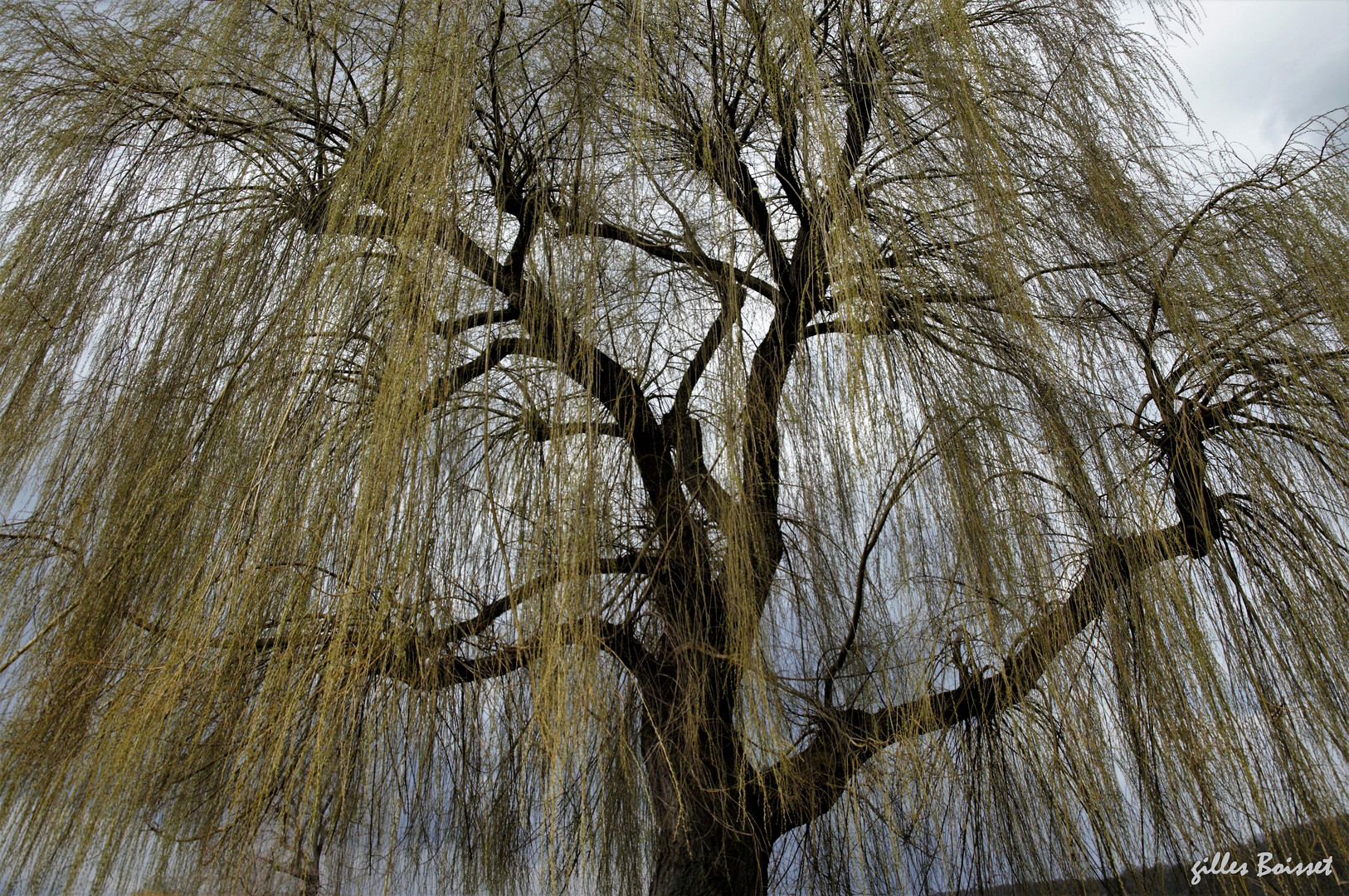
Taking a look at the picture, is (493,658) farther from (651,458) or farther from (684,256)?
(684,256)

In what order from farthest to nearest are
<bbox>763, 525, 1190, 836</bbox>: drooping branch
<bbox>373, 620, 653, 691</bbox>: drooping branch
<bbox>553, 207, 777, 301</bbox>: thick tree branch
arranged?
<bbox>553, 207, 777, 301</bbox>: thick tree branch, <bbox>763, 525, 1190, 836</bbox>: drooping branch, <bbox>373, 620, 653, 691</bbox>: drooping branch

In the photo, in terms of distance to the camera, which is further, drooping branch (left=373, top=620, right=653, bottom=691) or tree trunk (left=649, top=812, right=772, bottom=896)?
tree trunk (left=649, top=812, right=772, bottom=896)

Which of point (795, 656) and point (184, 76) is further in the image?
point (795, 656)

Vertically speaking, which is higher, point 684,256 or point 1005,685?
point 684,256

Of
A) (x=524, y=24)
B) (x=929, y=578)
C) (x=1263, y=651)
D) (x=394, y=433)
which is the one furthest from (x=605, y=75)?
(x=1263, y=651)

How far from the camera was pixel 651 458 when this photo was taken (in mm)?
1582

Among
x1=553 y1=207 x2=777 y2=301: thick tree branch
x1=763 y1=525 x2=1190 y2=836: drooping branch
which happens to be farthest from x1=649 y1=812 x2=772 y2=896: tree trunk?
x1=553 y1=207 x2=777 y2=301: thick tree branch

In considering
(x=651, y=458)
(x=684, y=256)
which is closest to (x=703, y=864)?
(x=651, y=458)

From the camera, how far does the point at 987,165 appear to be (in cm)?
126

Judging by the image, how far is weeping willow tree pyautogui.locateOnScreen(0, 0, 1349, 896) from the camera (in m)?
1.08

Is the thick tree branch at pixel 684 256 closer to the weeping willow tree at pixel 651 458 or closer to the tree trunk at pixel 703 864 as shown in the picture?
the weeping willow tree at pixel 651 458

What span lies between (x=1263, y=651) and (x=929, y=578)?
20.5 inches

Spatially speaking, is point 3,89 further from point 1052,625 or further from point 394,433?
point 1052,625

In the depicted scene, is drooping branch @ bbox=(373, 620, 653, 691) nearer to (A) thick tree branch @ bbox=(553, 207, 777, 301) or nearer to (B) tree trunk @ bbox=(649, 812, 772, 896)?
(B) tree trunk @ bbox=(649, 812, 772, 896)
